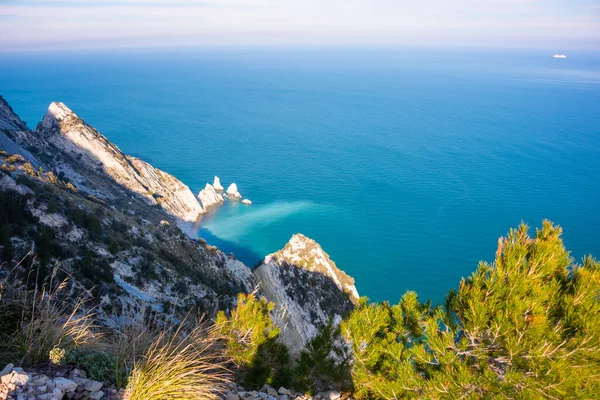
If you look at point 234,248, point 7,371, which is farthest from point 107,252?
point 234,248

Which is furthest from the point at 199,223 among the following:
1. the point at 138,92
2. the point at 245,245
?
the point at 138,92

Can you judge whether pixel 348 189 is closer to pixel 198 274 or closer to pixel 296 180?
pixel 296 180

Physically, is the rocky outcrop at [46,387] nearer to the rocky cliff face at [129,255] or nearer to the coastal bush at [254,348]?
the coastal bush at [254,348]

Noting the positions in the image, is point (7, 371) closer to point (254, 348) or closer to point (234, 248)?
point (254, 348)

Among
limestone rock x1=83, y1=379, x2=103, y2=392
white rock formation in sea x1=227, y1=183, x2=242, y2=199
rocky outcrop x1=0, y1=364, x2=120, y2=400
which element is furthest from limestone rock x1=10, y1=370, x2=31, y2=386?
white rock formation in sea x1=227, y1=183, x2=242, y2=199

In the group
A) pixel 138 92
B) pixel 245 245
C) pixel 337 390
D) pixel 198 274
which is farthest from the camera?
pixel 138 92

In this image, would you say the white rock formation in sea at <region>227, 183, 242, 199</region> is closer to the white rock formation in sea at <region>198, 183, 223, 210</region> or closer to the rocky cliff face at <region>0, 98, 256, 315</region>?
the white rock formation in sea at <region>198, 183, 223, 210</region>
